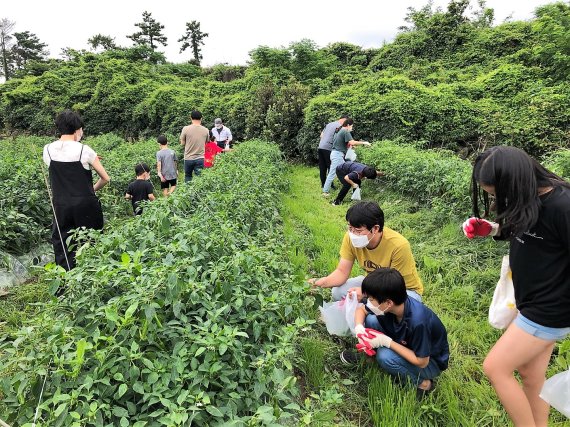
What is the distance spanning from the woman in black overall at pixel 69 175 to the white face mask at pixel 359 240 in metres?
2.69

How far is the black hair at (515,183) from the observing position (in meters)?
1.76

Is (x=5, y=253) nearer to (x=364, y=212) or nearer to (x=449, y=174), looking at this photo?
(x=364, y=212)

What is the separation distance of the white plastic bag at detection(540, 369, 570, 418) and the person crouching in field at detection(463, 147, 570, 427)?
0.12m

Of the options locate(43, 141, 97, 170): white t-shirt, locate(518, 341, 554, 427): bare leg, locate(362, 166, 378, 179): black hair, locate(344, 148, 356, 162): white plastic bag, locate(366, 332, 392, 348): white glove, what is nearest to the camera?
locate(518, 341, 554, 427): bare leg

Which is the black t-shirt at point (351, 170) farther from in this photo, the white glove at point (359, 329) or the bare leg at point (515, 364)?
the bare leg at point (515, 364)

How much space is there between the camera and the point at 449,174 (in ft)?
19.2

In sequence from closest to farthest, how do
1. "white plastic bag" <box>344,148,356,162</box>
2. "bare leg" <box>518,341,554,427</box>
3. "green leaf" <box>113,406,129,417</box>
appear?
"green leaf" <box>113,406,129,417</box>
"bare leg" <box>518,341,554,427</box>
"white plastic bag" <box>344,148,356,162</box>

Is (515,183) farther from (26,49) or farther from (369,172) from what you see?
(26,49)

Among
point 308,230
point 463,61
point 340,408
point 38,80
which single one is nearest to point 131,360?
point 340,408

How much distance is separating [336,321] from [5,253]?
3.95 meters

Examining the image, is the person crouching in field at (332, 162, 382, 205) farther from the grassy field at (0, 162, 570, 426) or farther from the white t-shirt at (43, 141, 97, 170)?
the white t-shirt at (43, 141, 97, 170)

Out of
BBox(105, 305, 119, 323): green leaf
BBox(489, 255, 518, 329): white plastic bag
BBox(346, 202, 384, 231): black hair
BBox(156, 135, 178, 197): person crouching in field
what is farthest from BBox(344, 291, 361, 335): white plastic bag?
BBox(156, 135, 178, 197): person crouching in field

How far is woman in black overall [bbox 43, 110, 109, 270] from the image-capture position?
3.66m

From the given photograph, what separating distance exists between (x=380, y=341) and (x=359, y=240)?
75 centimetres
